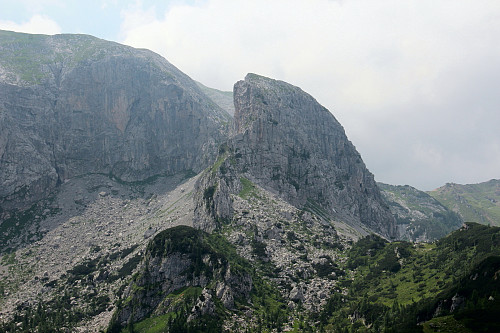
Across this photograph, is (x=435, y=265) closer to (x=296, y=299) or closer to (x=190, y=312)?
(x=296, y=299)

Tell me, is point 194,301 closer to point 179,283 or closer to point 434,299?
point 179,283

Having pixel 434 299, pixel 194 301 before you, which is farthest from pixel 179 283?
pixel 434 299

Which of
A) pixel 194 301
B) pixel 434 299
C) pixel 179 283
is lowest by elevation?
pixel 194 301

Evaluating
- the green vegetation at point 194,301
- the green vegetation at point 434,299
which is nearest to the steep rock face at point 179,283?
the green vegetation at point 194,301

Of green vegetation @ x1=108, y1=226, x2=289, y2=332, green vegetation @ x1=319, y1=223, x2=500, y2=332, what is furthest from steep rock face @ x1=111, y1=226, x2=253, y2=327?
green vegetation @ x1=319, y1=223, x2=500, y2=332

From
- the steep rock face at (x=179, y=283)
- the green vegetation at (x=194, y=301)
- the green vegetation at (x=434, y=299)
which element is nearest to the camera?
the green vegetation at (x=434, y=299)

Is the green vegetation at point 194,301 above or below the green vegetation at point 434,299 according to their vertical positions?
below

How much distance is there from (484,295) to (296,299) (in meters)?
86.2

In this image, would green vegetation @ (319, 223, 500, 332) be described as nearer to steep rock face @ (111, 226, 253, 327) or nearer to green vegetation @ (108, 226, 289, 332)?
green vegetation @ (108, 226, 289, 332)

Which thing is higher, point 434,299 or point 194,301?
point 434,299

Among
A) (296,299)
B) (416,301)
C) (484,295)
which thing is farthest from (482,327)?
(296,299)

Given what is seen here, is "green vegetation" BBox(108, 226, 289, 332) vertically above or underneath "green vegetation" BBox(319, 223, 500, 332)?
underneath

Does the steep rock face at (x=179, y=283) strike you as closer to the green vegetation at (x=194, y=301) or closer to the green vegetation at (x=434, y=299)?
the green vegetation at (x=194, y=301)

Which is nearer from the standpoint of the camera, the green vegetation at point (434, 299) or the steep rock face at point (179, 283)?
the green vegetation at point (434, 299)
